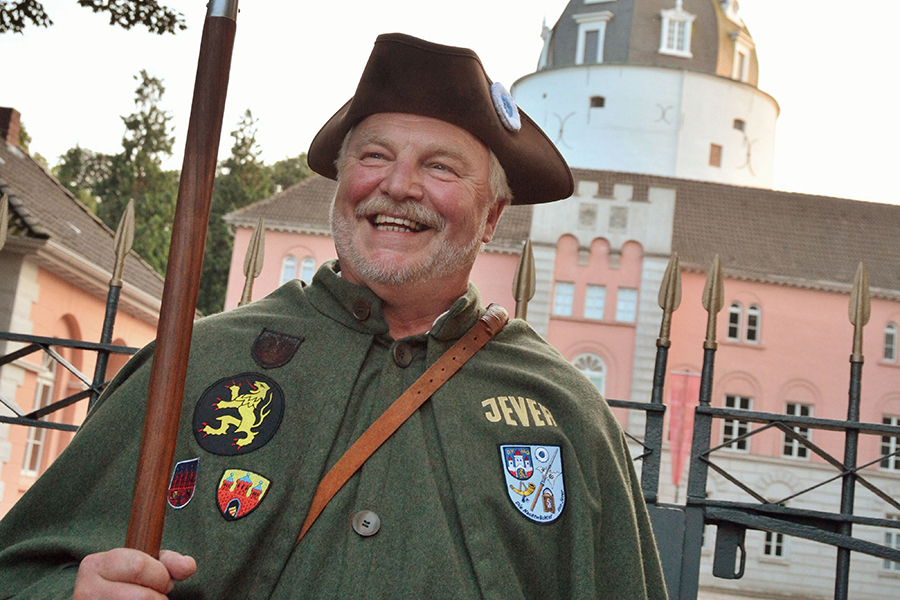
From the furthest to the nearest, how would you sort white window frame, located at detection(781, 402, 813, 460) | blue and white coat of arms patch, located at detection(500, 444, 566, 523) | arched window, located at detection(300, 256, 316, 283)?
white window frame, located at detection(781, 402, 813, 460), arched window, located at detection(300, 256, 316, 283), blue and white coat of arms patch, located at detection(500, 444, 566, 523)

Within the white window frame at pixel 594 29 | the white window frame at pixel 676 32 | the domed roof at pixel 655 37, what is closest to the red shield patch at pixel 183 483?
the domed roof at pixel 655 37

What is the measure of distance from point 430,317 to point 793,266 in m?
32.2

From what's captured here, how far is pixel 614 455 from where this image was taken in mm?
2846

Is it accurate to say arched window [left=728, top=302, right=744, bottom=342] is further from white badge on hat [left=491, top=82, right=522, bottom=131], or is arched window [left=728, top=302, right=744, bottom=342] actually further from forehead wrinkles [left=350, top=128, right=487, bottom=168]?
forehead wrinkles [left=350, top=128, right=487, bottom=168]

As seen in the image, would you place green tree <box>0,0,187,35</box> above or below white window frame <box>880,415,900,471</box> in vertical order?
above

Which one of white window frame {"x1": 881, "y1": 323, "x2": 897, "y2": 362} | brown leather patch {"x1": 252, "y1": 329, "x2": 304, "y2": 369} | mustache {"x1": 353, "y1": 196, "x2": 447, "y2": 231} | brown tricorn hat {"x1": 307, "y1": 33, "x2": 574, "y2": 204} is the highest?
white window frame {"x1": 881, "y1": 323, "x2": 897, "y2": 362}

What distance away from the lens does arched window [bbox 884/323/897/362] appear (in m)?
31.7

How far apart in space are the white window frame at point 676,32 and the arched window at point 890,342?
58.1ft

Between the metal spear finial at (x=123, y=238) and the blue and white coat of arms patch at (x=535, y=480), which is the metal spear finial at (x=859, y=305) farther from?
the metal spear finial at (x=123, y=238)

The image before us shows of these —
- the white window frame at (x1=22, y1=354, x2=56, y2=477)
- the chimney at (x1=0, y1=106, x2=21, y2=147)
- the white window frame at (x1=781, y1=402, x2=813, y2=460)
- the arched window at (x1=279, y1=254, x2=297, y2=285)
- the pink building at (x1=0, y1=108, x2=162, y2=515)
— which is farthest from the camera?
the white window frame at (x1=781, y1=402, x2=813, y2=460)

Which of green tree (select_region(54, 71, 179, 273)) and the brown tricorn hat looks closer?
the brown tricorn hat

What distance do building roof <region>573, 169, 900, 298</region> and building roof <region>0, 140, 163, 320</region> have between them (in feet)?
58.6

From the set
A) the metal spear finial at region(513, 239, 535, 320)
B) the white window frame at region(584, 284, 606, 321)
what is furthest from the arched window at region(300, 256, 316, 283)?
the metal spear finial at region(513, 239, 535, 320)

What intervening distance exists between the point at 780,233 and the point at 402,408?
112 ft
